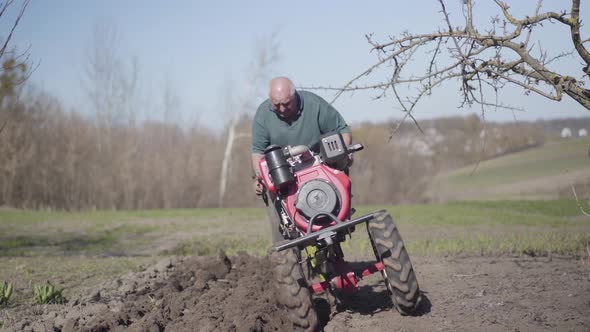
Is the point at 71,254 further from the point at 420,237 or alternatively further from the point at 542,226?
the point at 542,226

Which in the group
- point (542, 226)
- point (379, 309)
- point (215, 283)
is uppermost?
point (215, 283)

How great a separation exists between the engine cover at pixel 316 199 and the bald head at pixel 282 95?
0.95m

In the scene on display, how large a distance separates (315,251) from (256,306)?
2.53 feet

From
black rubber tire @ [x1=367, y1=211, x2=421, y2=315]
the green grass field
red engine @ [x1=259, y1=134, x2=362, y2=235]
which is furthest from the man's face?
the green grass field

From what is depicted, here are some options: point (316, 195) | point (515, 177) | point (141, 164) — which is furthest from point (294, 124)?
point (515, 177)

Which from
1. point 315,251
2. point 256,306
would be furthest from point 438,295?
point 256,306

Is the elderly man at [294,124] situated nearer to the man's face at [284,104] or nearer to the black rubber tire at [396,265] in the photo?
the man's face at [284,104]

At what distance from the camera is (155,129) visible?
126 feet

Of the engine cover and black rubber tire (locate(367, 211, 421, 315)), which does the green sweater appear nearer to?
the engine cover

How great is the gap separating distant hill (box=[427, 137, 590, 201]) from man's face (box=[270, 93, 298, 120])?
28550 mm

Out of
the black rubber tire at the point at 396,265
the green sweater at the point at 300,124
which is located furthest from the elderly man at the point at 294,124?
the black rubber tire at the point at 396,265

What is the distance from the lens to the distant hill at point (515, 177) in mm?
34156

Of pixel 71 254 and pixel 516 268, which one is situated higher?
pixel 71 254

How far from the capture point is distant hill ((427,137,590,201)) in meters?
34.2
